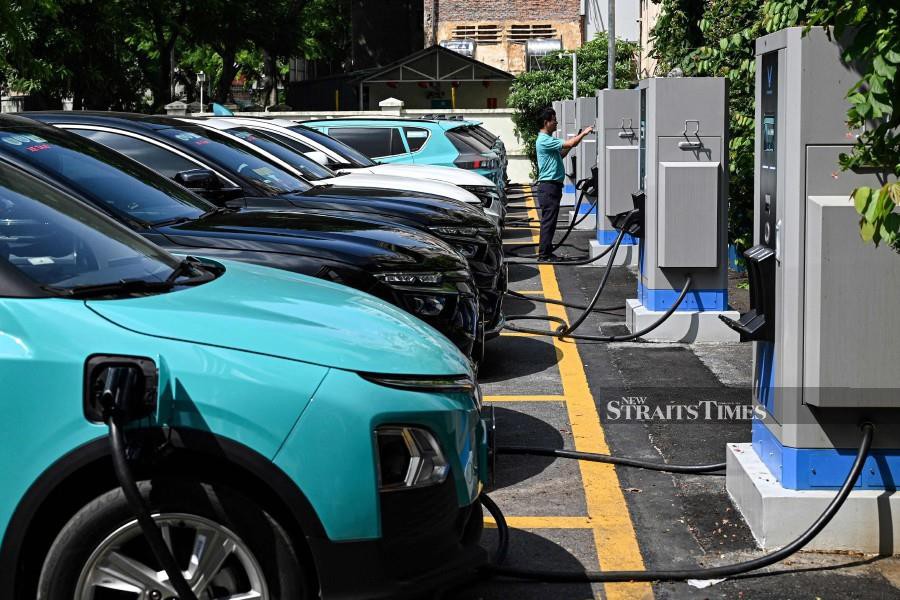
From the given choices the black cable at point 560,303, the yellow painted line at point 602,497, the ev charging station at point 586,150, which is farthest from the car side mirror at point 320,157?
the yellow painted line at point 602,497

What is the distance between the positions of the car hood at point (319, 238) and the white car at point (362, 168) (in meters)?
4.57

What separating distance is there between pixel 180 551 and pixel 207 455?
0.31 meters

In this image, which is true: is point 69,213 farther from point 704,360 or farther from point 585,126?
point 585,126

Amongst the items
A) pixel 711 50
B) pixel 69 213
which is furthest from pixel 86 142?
pixel 711 50

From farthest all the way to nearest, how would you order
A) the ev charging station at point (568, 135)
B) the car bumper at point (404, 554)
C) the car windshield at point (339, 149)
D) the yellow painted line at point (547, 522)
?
the ev charging station at point (568, 135), the car windshield at point (339, 149), the yellow painted line at point (547, 522), the car bumper at point (404, 554)

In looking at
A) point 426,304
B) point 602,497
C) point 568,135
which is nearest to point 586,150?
point 568,135

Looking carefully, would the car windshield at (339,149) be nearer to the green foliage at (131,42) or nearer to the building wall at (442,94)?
the green foliage at (131,42)

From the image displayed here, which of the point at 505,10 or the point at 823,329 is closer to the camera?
the point at 823,329

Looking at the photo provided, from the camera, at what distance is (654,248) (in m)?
9.88

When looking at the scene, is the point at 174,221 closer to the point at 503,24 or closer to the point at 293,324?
the point at 293,324

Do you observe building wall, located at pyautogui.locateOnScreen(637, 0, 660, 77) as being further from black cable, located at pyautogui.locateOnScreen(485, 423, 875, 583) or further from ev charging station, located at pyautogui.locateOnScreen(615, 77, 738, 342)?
black cable, located at pyautogui.locateOnScreen(485, 423, 875, 583)

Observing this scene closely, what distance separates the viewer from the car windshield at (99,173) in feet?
19.9

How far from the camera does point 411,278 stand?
6566 mm

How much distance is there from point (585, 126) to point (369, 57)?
1429 inches
